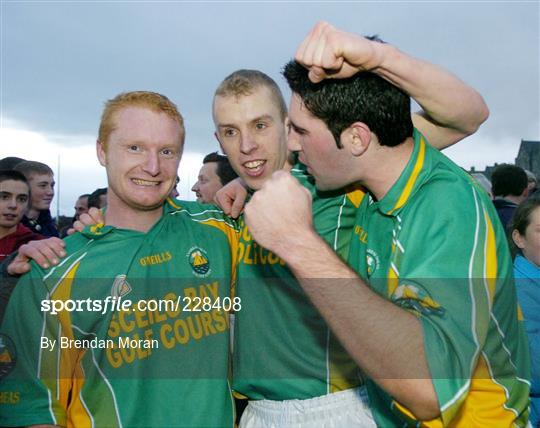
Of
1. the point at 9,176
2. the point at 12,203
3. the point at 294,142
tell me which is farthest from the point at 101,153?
the point at 9,176

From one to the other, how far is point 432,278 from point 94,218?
1.64m

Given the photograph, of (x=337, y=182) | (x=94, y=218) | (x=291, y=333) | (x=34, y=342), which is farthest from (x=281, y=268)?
(x=34, y=342)

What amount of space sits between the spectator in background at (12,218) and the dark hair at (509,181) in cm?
475

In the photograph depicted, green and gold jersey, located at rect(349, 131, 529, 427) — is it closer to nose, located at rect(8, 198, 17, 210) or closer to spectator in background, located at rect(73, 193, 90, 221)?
nose, located at rect(8, 198, 17, 210)

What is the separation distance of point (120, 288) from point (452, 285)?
4.53ft

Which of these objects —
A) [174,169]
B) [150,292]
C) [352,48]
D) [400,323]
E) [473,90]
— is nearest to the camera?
[400,323]

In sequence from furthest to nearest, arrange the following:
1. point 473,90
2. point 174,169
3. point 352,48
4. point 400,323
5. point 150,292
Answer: point 174,169
point 150,292
point 473,90
point 352,48
point 400,323

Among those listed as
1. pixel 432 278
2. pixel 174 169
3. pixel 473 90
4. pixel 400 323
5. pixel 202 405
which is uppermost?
pixel 473 90

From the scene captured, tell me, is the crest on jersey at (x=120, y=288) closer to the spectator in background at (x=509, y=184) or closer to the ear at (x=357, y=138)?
the ear at (x=357, y=138)

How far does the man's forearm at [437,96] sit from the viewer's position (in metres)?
2.02

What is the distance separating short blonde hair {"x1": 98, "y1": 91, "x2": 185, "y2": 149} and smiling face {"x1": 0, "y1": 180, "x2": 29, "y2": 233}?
1.98 meters

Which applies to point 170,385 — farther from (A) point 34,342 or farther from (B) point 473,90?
(B) point 473,90

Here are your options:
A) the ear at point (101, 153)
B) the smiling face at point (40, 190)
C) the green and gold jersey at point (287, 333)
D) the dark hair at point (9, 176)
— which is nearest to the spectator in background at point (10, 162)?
the smiling face at point (40, 190)

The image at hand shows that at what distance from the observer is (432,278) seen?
174 centimetres
